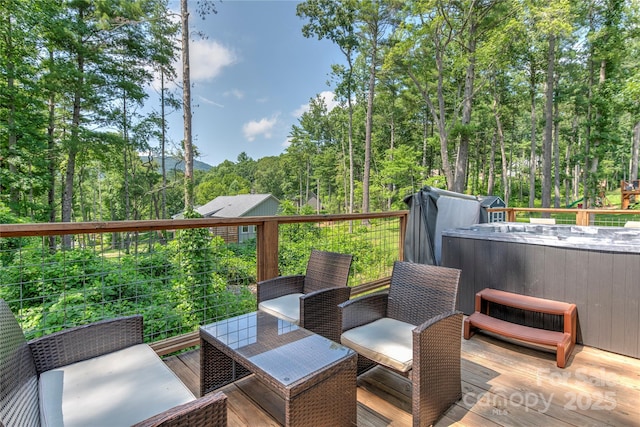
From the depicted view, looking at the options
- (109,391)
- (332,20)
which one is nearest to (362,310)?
(109,391)

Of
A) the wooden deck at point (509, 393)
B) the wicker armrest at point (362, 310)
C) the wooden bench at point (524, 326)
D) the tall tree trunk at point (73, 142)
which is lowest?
the wooden deck at point (509, 393)

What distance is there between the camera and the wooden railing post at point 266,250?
9.37 ft

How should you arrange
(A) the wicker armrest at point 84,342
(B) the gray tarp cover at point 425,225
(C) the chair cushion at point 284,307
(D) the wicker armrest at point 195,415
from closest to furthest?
(D) the wicker armrest at point 195,415
(A) the wicker armrest at point 84,342
(C) the chair cushion at point 284,307
(B) the gray tarp cover at point 425,225

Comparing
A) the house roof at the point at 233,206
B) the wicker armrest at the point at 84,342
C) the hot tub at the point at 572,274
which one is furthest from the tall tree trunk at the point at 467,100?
the house roof at the point at 233,206

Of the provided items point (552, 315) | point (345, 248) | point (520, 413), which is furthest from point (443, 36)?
point (520, 413)

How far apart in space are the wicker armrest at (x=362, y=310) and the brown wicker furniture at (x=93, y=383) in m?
1.00

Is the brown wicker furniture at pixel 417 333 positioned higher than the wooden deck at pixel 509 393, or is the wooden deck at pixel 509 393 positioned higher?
the brown wicker furniture at pixel 417 333

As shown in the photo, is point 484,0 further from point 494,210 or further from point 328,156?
point 328,156

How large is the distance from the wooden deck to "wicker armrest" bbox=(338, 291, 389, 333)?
41 cm

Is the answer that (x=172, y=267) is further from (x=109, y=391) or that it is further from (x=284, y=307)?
(x=109, y=391)

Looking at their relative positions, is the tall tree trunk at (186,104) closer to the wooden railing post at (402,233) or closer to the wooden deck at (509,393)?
the wooden railing post at (402,233)

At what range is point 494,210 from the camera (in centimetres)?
615

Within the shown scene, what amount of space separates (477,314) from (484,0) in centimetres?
1166

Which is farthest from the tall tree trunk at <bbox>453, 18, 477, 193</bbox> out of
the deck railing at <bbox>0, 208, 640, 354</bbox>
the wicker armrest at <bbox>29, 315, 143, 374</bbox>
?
the wicker armrest at <bbox>29, 315, 143, 374</bbox>
